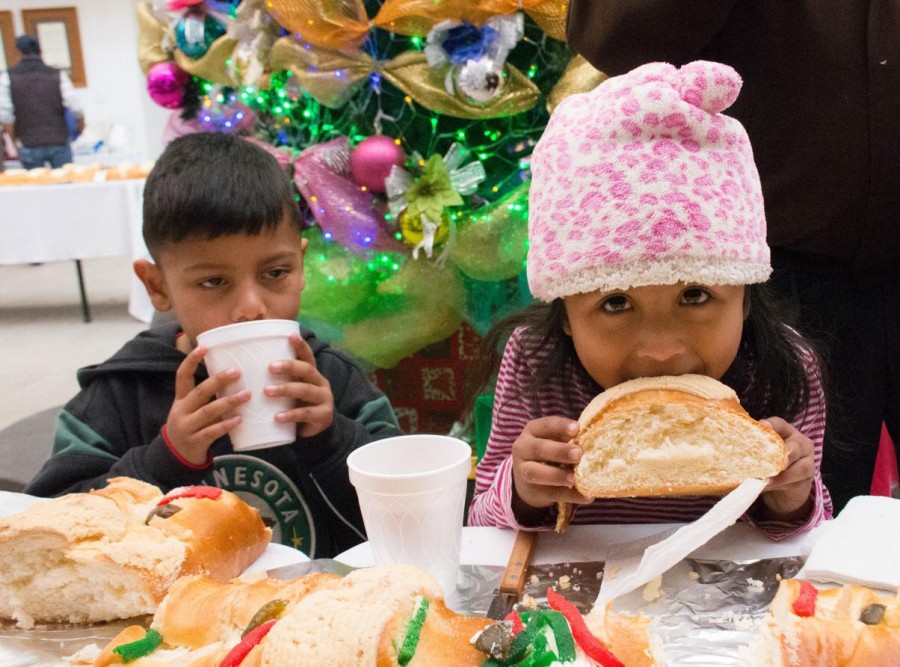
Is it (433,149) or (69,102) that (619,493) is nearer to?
(433,149)

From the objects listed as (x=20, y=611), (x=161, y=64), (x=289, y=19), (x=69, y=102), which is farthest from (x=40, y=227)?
(x=20, y=611)

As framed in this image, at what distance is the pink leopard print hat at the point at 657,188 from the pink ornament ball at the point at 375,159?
1952 mm

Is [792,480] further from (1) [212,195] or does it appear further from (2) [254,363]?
(1) [212,195]

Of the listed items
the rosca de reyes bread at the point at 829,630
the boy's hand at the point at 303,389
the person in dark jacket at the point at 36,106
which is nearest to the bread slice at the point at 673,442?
the rosca de reyes bread at the point at 829,630

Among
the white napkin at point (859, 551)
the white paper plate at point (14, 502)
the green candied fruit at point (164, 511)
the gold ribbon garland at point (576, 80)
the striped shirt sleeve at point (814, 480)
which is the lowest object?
the white paper plate at point (14, 502)

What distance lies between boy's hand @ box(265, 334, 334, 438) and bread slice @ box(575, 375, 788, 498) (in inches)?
19.8

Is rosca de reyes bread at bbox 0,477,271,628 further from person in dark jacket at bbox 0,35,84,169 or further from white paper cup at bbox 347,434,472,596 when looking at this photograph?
person in dark jacket at bbox 0,35,84,169

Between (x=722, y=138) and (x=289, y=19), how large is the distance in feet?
7.26

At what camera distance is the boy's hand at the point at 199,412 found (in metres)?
1.37

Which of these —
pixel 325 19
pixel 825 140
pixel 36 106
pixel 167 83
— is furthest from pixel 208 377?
pixel 36 106

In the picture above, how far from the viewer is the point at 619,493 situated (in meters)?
1.22

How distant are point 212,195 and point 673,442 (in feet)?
3.45

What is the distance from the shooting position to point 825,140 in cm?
175

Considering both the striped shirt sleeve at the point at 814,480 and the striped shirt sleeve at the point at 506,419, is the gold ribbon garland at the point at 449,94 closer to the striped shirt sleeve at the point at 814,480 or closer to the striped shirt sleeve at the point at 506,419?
the striped shirt sleeve at the point at 506,419
